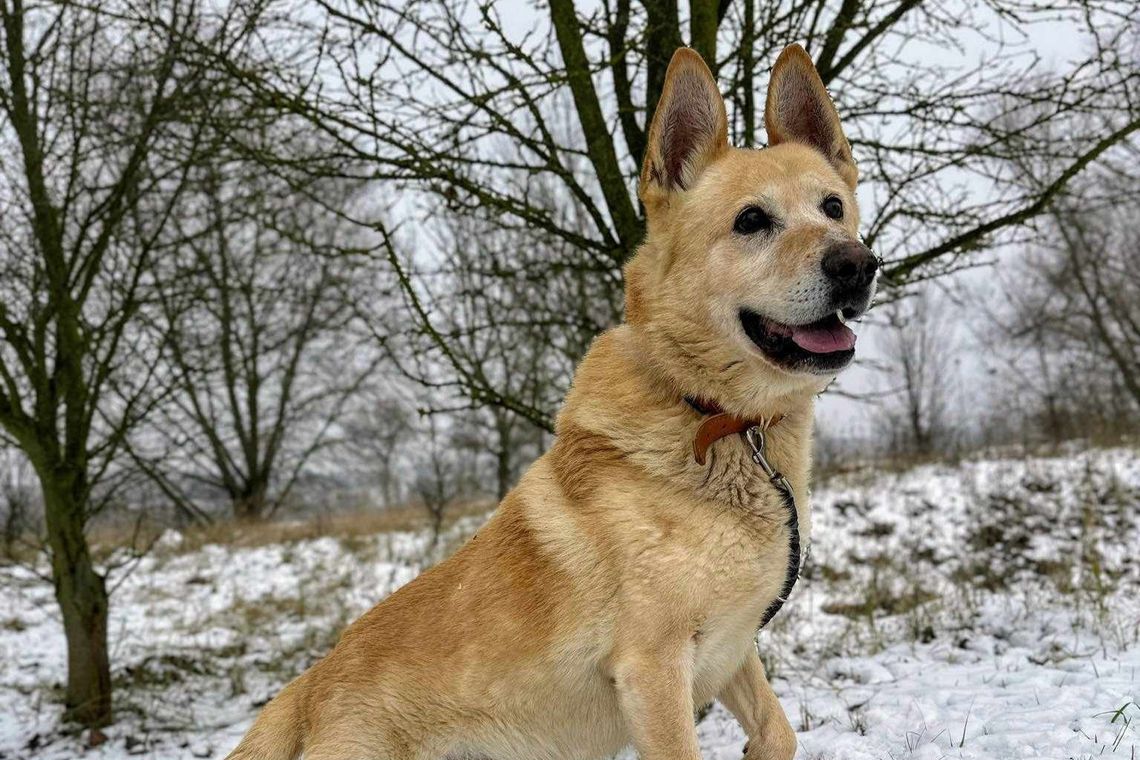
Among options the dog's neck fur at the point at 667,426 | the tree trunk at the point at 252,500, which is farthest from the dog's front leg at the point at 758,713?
the tree trunk at the point at 252,500

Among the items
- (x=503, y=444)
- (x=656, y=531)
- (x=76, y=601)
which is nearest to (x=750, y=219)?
(x=656, y=531)

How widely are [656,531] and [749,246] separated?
86 centimetres

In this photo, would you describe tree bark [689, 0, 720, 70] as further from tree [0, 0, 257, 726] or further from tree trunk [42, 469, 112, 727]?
tree trunk [42, 469, 112, 727]

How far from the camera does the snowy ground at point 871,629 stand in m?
3.05

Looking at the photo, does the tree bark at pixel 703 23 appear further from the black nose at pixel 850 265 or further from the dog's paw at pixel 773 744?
the dog's paw at pixel 773 744

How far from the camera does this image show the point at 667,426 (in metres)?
2.19

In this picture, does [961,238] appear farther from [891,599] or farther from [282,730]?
[891,599]

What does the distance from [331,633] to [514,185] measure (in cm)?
428

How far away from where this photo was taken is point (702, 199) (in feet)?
7.80

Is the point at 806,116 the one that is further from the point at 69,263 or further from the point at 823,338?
the point at 69,263

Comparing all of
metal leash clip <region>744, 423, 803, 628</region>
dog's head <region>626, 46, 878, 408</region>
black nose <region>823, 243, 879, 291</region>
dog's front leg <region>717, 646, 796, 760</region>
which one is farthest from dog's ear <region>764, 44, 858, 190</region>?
dog's front leg <region>717, 646, 796, 760</region>

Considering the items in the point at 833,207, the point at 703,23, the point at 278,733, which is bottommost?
the point at 278,733

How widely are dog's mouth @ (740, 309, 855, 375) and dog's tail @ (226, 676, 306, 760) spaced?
1.74m

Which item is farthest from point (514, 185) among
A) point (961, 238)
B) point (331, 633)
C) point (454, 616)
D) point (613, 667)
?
point (331, 633)
